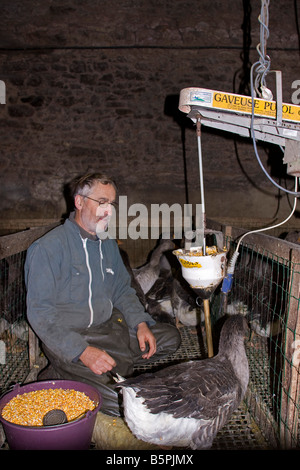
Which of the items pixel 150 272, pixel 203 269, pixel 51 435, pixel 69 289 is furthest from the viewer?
pixel 150 272

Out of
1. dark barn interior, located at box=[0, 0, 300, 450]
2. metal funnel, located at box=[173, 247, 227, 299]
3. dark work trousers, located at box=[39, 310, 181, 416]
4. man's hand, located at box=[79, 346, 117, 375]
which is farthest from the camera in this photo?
dark barn interior, located at box=[0, 0, 300, 450]

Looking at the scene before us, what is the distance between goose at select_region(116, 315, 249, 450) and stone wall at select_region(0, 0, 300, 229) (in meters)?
5.22

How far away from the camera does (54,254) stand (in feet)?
7.01

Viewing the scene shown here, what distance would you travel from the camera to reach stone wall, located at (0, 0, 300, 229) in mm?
6410

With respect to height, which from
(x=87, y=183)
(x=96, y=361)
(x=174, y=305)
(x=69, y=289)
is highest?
(x=87, y=183)

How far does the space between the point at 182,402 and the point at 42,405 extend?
730 mm

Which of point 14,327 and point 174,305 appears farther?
point 174,305

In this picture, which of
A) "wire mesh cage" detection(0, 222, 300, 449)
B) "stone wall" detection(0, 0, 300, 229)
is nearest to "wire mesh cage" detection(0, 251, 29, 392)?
"wire mesh cage" detection(0, 222, 300, 449)

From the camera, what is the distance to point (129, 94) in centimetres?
663

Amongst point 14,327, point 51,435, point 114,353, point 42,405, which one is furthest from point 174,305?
point 51,435

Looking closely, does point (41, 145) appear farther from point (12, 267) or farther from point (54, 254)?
point (54, 254)

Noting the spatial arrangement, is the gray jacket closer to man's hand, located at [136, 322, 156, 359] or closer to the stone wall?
man's hand, located at [136, 322, 156, 359]

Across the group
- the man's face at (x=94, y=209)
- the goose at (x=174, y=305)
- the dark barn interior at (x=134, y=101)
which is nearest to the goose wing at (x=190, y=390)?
the man's face at (x=94, y=209)

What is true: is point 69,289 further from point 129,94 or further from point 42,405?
point 129,94
